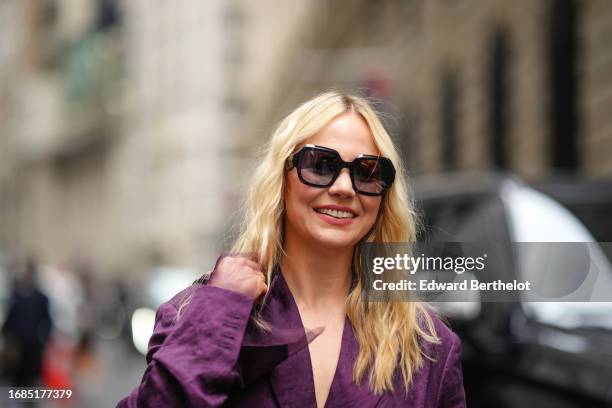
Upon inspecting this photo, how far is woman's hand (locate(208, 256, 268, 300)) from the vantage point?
2.00 m

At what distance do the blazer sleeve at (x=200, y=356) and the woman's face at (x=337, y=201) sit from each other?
244mm

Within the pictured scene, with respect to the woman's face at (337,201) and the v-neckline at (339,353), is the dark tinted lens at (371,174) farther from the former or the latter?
the v-neckline at (339,353)

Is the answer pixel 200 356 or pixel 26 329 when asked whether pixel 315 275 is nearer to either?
pixel 200 356

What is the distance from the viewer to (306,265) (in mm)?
2193

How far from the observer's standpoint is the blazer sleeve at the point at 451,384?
213 cm

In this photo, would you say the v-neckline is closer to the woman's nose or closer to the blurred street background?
the woman's nose

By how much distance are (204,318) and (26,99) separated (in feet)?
380

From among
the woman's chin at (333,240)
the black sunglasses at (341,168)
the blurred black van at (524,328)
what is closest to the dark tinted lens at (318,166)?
the black sunglasses at (341,168)

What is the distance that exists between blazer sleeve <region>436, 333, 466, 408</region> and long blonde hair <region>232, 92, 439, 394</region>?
0.05 metres

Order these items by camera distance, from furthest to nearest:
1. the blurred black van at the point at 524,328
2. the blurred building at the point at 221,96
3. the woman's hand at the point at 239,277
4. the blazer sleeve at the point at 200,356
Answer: the blurred building at the point at 221,96
the blurred black van at the point at 524,328
the woman's hand at the point at 239,277
the blazer sleeve at the point at 200,356

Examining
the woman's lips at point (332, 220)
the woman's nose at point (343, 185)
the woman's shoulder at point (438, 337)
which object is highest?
the woman's nose at point (343, 185)

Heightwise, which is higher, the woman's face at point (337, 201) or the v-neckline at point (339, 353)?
the woman's face at point (337, 201)

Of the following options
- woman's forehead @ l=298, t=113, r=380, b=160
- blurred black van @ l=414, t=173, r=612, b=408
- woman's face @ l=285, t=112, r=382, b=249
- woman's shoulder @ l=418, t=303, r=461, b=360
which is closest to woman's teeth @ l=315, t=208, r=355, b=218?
woman's face @ l=285, t=112, r=382, b=249

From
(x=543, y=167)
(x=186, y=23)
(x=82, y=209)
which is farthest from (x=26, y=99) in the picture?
(x=543, y=167)
